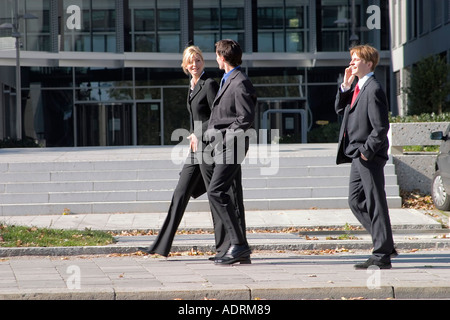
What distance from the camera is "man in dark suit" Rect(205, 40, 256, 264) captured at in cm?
791

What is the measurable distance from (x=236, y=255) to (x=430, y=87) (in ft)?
71.0

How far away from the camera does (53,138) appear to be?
119ft

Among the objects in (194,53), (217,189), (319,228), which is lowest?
(319,228)

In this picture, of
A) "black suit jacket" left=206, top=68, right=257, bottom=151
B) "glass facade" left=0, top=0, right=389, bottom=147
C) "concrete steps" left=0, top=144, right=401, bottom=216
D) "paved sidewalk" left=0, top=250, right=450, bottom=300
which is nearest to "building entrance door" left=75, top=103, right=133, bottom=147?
"glass facade" left=0, top=0, right=389, bottom=147

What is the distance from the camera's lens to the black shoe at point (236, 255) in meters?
8.01

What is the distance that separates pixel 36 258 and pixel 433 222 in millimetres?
5507

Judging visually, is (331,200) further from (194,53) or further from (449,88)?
(449,88)

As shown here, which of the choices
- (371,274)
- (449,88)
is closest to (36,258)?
(371,274)

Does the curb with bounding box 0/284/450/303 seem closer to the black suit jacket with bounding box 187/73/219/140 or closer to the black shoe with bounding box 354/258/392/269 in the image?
the black shoe with bounding box 354/258/392/269

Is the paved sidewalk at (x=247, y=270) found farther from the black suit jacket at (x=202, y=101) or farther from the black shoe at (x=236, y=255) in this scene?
the black suit jacket at (x=202, y=101)

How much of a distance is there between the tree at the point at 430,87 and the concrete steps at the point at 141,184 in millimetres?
13634

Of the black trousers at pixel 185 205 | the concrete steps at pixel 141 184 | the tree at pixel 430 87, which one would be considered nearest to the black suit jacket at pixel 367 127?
the black trousers at pixel 185 205

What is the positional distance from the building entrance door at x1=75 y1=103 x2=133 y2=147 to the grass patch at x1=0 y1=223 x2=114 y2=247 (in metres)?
25.9
